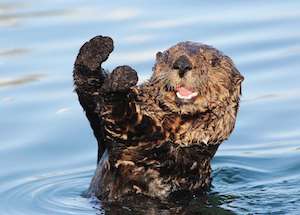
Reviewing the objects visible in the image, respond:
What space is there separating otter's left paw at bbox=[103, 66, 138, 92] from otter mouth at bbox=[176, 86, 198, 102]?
A: 0.33m

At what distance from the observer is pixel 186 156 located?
735 cm

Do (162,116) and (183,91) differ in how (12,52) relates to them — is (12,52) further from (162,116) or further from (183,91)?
(183,91)

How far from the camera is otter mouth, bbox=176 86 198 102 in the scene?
707 cm

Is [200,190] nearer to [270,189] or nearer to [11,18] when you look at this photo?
[270,189]

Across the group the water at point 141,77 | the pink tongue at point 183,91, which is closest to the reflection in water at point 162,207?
the water at point 141,77

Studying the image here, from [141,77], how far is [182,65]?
321 centimetres

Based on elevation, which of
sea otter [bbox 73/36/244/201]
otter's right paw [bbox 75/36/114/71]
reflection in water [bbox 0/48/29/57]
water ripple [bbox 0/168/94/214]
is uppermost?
reflection in water [bbox 0/48/29/57]

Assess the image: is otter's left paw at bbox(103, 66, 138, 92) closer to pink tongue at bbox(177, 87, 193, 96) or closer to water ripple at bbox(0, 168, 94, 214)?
pink tongue at bbox(177, 87, 193, 96)

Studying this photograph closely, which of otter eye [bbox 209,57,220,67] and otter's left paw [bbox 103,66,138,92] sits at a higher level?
otter eye [bbox 209,57,220,67]

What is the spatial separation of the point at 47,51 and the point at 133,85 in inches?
165

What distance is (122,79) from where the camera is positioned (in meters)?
6.84

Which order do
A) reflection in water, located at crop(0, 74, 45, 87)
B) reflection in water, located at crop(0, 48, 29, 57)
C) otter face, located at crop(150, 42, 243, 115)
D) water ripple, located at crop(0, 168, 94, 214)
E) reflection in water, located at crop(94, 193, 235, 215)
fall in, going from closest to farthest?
otter face, located at crop(150, 42, 243, 115) → reflection in water, located at crop(94, 193, 235, 215) → water ripple, located at crop(0, 168, 94, 214) → reflection in water, located at crop(0, 74, 45, 87) → reflection in water, located at crop(0, 48, 29, 57)

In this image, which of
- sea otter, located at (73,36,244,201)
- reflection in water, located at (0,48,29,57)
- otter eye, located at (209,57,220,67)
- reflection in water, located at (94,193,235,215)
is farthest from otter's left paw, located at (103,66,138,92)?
reflection in water, located at (0,48,29,57)

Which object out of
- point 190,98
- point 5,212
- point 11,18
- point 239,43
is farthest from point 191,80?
point 11,18
